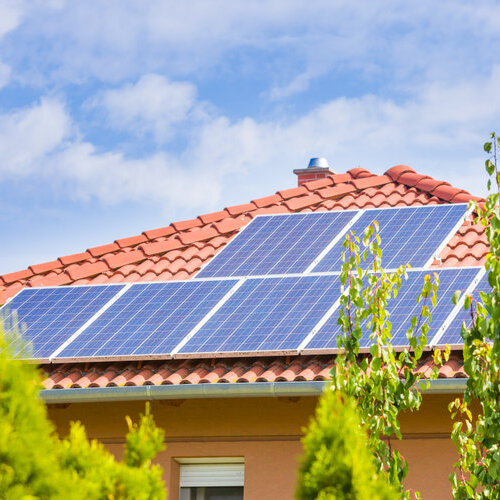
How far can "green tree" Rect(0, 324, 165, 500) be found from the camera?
514cm

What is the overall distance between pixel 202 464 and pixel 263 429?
0.84 m

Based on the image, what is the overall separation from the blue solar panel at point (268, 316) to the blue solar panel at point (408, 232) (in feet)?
2.13

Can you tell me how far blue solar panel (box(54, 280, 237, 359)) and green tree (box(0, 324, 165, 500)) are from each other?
4.99 m

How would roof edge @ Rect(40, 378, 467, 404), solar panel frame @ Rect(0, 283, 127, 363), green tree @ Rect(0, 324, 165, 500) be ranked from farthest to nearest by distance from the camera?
1. solar panel frame @ Rect(0, 283, 127, 363)
2. roof edge @ Rect(40, 378, 467, 404)
3. green tree @ Rect(0, 324, 165, 500)

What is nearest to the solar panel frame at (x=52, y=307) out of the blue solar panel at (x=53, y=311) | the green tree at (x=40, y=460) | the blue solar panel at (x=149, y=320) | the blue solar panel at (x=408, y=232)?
the blue solar panel at (x=53, y=311)

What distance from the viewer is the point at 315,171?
18.3 meters

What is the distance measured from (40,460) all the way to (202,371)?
18.7ft

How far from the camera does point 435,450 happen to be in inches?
410

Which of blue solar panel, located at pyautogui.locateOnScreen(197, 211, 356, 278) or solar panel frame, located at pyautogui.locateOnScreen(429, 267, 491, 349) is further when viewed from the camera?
blue solar panel, located at pyautogui.locateOnScreen(197, 211, 356, 278)

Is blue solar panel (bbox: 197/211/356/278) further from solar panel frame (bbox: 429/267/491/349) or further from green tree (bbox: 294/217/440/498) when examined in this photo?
green tree (bbox: 294/217/440/498)

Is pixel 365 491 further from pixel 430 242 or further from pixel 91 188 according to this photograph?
pixel 91 188

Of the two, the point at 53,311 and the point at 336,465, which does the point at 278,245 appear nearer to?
the point at 53,311

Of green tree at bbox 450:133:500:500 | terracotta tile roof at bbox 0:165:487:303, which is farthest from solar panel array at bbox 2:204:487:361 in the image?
green tree at bbox 450:133:500:500

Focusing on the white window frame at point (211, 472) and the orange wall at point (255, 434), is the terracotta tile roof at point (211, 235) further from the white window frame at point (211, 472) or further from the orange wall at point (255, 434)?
the white window frame at point (211, 472)
